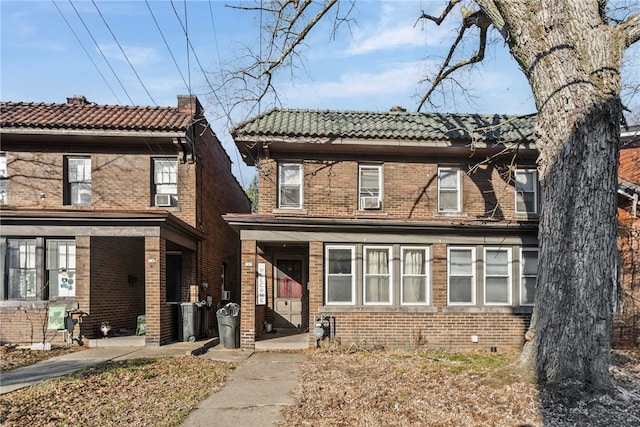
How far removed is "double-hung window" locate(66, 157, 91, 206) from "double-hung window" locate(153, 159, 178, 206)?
1979mm

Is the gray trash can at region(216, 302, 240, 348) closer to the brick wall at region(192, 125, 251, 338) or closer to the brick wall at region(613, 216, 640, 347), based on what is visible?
the brick wall at region(192, 125, 251, 338)

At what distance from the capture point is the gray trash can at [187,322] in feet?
40.6

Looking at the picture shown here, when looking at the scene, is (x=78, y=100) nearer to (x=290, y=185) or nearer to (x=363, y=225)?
(x=290, y=185)

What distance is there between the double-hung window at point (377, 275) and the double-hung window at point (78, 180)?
853 cm

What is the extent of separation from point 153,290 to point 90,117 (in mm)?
5919

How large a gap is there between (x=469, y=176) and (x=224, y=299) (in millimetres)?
9666

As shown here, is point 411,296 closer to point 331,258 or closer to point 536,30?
point 331,258

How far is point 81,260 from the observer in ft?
38.3

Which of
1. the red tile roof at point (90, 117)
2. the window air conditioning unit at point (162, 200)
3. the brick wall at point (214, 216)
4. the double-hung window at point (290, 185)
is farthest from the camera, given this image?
the brick wall at point (214, 216)

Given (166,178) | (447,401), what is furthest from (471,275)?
(166,178)

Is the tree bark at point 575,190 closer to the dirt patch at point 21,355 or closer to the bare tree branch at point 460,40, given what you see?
the bare tree branch at point 460,40

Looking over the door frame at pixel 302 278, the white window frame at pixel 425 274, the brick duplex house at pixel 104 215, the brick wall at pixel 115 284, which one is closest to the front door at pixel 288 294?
the door frame at pixel 302 278

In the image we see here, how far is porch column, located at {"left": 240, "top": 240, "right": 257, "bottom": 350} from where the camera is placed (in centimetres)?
1139

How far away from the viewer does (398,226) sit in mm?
11672
